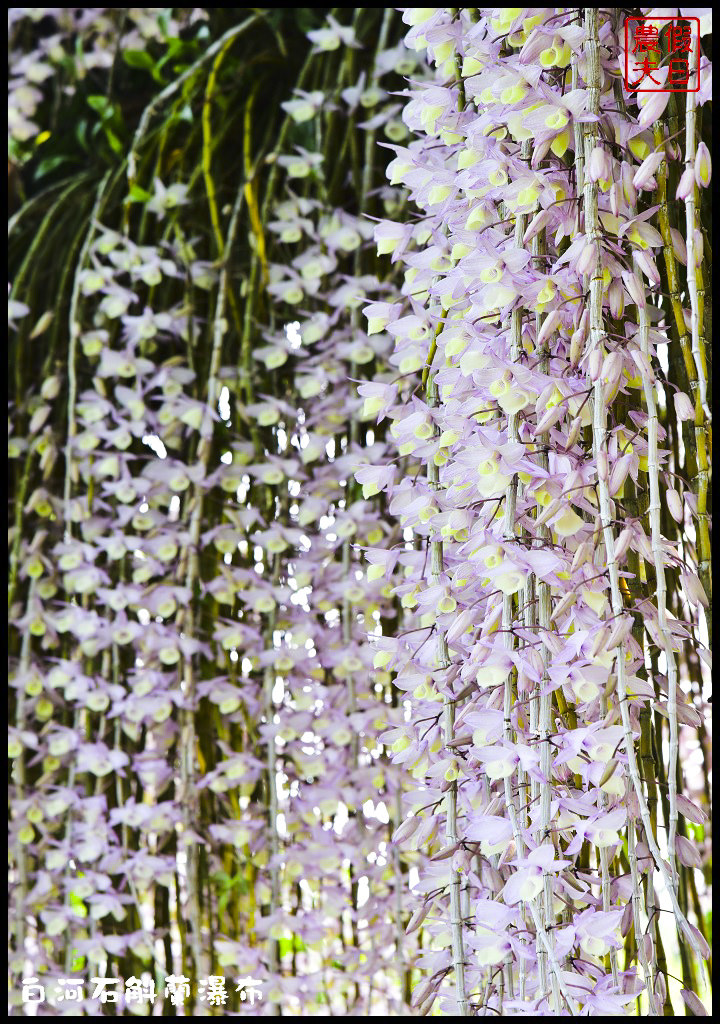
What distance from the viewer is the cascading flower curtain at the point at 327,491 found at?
2.27 ft

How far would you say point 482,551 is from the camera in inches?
26.8

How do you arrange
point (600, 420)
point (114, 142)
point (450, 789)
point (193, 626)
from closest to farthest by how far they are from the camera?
point (600, 420) < point (450, 789) < point (193, 626) < point (114, 142)

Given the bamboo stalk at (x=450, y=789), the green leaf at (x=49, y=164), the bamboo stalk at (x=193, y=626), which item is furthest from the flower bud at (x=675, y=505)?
the green leaf at (x=49, y=164)

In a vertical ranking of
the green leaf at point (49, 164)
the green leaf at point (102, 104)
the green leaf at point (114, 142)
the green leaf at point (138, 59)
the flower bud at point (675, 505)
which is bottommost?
the flower bud at point (675, 505)

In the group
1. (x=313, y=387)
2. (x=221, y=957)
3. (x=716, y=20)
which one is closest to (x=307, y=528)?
(x=313, y=387)

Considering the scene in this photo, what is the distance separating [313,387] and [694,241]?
674 mm

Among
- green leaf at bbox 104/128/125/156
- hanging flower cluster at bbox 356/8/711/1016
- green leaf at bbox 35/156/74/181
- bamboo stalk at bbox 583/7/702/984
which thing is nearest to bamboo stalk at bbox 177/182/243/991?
green leaf at bbox 104/128/125/156

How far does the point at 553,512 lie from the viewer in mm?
659

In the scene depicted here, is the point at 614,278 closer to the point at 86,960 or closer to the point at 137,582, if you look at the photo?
the point at 137,582

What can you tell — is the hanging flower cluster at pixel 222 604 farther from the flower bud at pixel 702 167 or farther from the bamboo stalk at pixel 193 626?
the flower bud at pixel 702 167

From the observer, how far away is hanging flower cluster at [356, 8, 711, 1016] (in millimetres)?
639

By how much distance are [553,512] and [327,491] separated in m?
0.64

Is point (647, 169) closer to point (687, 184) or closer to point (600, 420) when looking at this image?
point (687, 184)

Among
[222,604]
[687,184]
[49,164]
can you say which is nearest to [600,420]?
[687,184]
